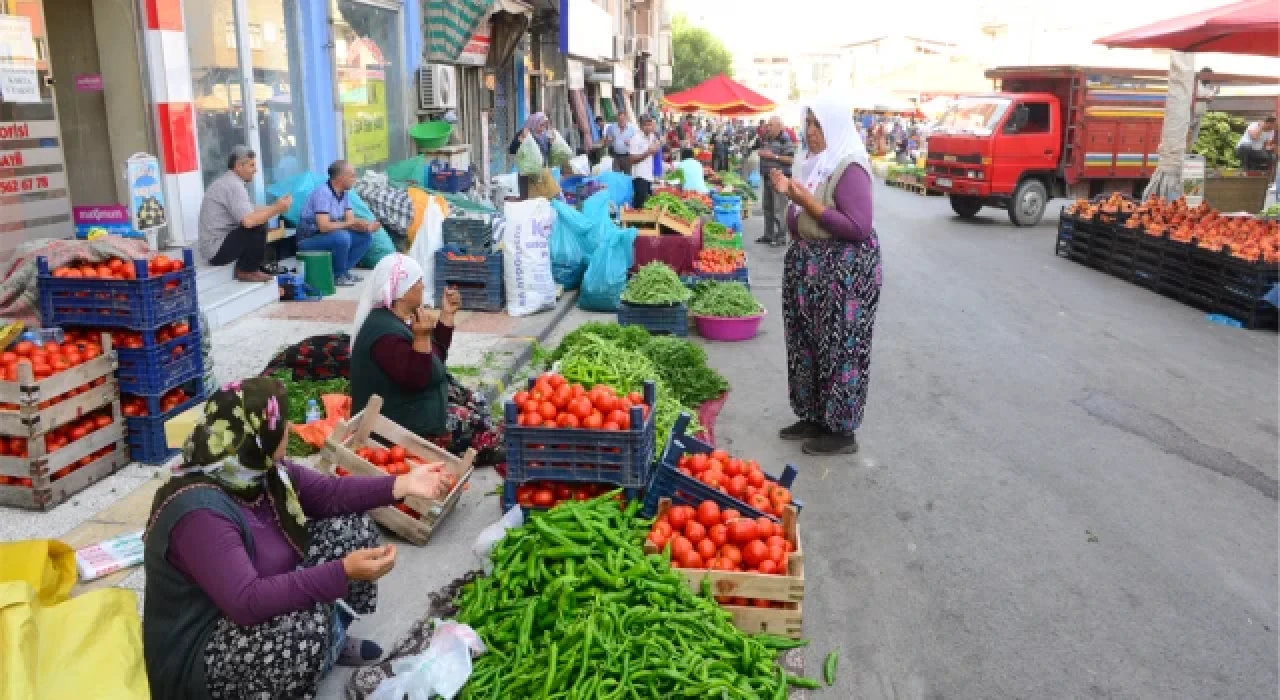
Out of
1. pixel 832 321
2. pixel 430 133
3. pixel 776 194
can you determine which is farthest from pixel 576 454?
pixel 776 194

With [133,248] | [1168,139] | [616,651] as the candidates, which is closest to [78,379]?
[133,248]

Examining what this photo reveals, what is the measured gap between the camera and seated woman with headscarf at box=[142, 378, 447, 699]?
2.82 meters

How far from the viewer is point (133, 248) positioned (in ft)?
18.9

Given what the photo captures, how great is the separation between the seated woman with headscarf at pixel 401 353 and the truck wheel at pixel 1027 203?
16824 millimetres

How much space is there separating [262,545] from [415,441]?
6.66 feet

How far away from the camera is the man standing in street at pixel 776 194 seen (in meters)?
16.5

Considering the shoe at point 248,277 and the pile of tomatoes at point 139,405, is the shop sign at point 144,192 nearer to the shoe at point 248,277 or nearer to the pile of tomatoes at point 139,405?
the shoe at point 248,277

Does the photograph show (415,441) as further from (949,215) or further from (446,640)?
(949,215)

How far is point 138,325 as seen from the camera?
5309mm

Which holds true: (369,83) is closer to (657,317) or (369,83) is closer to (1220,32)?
(657,317)

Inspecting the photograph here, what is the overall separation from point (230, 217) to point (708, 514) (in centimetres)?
674

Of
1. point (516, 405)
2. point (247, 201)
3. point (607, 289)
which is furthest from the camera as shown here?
point (607, 289)

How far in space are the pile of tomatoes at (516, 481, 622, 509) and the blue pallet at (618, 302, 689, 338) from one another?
4586mm

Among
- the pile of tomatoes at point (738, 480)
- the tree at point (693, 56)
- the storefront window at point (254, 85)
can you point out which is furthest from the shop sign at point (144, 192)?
the tree at point (693, 56)
